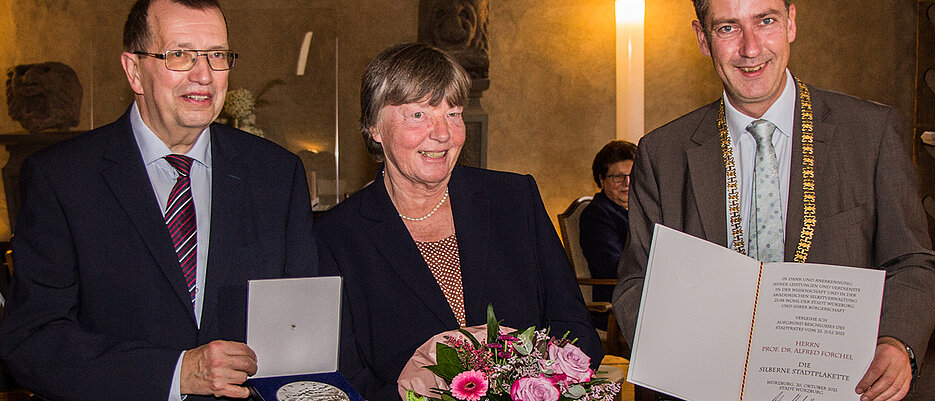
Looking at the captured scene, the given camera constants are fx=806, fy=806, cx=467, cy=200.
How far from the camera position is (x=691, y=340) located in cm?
170

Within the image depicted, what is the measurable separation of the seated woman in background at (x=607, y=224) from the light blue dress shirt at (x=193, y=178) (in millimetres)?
3570

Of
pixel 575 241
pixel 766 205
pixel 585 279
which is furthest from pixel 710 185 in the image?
pixel 575 241

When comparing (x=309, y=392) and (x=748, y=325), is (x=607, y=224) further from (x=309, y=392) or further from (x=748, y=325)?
(x=309, y=392)

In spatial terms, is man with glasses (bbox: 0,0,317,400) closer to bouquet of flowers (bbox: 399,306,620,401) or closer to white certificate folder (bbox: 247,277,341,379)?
white certificate folder (bbox: 247,277,341,379)

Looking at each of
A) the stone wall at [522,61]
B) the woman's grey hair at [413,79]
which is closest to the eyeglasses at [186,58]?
the woman's grey hair at [413,79]

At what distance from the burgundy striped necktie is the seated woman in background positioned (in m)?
3.60

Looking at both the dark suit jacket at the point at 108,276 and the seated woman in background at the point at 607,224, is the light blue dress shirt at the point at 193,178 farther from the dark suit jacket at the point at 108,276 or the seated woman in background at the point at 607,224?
the seated woman in background at the point at 607,224

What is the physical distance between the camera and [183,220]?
6.12 ft

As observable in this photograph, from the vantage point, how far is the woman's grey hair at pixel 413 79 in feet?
6.88

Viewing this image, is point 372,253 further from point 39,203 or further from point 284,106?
point 284,106

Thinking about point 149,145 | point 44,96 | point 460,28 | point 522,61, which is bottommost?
point 149,145

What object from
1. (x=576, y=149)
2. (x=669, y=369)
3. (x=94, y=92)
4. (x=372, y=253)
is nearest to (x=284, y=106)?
(x=94, y=92)

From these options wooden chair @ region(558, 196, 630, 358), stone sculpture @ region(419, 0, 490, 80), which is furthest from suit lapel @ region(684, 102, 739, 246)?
stone sculpture @ region(419, 0, 490, 80)

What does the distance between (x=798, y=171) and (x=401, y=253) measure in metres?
1.02
